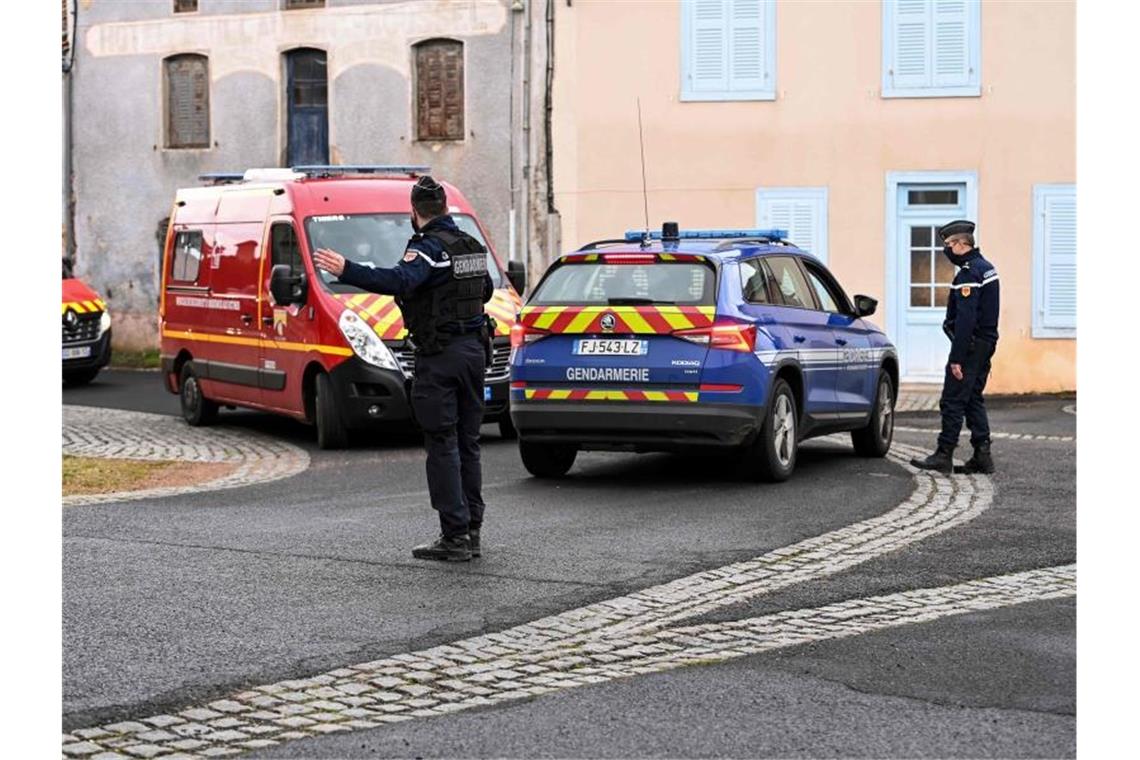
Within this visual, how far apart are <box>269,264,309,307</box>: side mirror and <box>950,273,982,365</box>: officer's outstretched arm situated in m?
5.22

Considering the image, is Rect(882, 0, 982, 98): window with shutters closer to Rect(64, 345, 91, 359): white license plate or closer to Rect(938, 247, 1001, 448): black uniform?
Rect(64, 345, 91, 359): white license plate

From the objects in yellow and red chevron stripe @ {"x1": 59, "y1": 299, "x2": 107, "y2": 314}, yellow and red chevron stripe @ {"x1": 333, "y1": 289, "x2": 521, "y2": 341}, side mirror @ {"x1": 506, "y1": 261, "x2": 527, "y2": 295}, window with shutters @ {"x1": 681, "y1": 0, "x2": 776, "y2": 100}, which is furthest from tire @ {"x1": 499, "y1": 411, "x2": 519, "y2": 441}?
window with shutters @ {"x1": 681, "y1": 0, "x2": 776, "y2": 100}

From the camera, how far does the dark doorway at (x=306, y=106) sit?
29.6m

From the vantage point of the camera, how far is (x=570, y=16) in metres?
26.9

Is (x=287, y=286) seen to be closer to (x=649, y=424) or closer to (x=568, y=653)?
(x=649, y=424)

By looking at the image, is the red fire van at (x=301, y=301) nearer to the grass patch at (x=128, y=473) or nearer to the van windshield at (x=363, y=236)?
the van windshield at (x=363, y=236)

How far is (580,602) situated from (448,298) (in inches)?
76.6

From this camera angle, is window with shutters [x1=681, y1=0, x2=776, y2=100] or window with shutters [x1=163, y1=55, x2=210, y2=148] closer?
window with shutters [x1=681, y1=0, x2=776, y2=100]

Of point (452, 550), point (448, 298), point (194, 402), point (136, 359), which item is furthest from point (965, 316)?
point (136, 359)

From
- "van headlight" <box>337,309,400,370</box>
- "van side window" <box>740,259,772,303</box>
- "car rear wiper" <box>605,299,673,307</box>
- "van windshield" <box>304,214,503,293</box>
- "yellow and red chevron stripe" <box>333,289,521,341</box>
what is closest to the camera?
"car rear wiper" <box>605,299,673,307</box>

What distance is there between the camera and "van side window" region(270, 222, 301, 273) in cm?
1719

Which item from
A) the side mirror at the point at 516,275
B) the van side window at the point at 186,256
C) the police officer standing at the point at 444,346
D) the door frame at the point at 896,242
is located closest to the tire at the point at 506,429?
the side mirror at the point at 516,275
